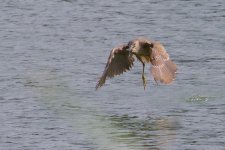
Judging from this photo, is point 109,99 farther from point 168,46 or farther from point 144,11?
point 144,11

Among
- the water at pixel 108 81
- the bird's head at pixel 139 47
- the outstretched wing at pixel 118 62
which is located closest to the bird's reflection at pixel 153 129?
the water at pixel 108 81

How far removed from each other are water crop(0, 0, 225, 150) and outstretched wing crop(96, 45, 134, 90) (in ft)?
1.37

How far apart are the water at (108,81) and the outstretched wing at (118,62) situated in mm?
418

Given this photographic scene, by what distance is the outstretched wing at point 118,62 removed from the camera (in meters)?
8.92

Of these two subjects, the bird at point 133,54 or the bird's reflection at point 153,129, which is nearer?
the bird at point 133,54

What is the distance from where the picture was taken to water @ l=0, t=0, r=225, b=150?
12.0 metres

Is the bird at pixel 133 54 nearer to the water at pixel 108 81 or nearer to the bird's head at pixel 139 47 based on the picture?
the bird's head at pixel 139 47

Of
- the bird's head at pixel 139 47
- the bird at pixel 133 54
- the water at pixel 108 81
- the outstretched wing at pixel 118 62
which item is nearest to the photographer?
the bird at pixel 133 54

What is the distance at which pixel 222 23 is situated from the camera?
2275cm

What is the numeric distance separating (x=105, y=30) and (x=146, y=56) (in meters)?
14.3

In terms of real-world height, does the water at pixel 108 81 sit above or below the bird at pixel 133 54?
below

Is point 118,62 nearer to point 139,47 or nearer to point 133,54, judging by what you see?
point 133,54

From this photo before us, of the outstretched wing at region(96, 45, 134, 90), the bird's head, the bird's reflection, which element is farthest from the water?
the bird's head

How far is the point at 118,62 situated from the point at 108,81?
8.69 meters
